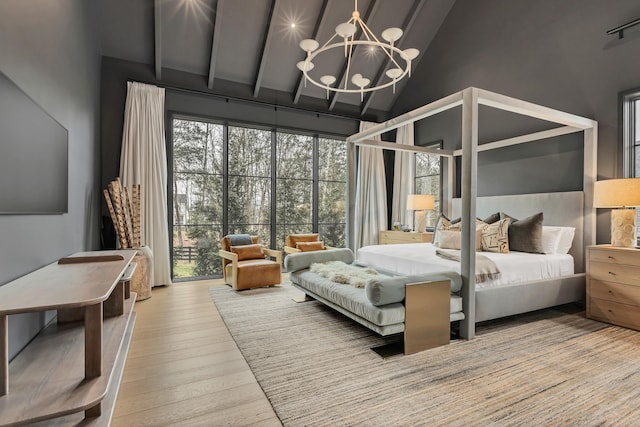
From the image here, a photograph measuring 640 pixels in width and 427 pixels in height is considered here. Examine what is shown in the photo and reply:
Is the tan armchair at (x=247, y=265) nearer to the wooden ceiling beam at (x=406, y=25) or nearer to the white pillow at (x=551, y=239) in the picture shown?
the white pillow at (x=551, y=239)

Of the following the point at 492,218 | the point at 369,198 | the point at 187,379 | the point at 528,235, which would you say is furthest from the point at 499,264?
the point at 369,198

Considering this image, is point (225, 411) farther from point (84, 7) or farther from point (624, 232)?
point (84, 7)

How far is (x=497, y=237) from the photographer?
3838 millimetres

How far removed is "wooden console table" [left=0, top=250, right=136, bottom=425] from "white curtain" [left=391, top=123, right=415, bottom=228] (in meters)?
5.48

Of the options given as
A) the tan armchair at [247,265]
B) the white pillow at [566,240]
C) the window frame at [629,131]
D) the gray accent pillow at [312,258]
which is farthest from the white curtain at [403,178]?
the window frame at [629,131]

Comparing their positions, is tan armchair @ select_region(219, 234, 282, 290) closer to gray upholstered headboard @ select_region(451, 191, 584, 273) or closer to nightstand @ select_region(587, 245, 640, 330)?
gray upholstered headboard @ select_region(451, 191, 584, 273)

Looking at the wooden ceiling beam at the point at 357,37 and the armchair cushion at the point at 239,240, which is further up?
the wooden ceiling beam at the point at 357,37

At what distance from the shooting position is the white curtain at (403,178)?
658 centimetres

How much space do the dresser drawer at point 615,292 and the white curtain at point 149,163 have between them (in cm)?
535

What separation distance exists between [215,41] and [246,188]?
7.60ft

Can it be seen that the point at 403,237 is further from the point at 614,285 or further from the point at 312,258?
the point at 614,285

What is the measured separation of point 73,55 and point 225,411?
3458mm

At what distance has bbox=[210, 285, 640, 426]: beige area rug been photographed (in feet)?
5.84

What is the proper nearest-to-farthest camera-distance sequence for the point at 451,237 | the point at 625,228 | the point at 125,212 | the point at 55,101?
the point at 55,101, the point at 625,228, the point at 451,237, the point at 125,212
